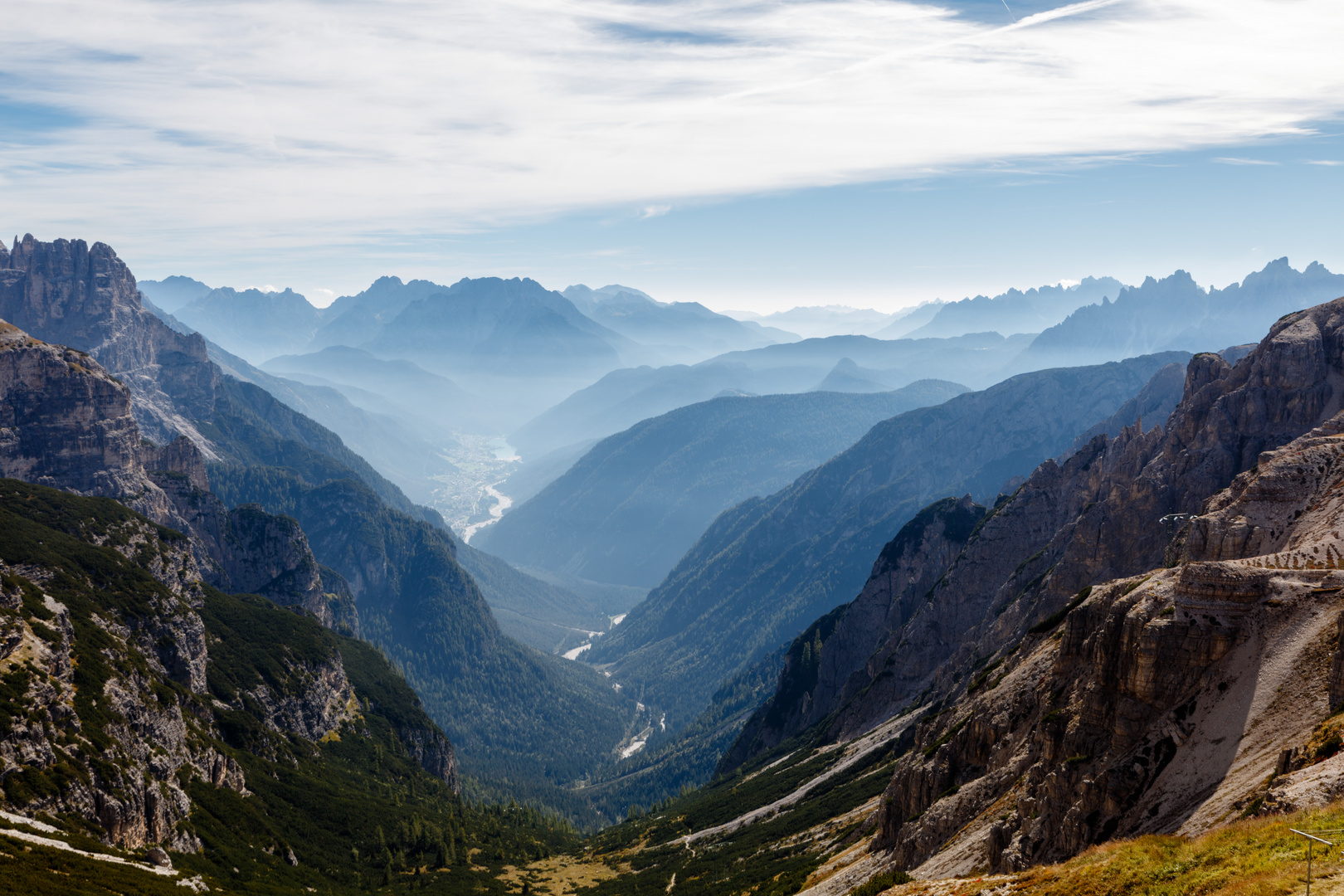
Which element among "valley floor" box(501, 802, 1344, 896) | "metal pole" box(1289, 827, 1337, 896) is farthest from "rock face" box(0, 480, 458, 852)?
"metal pole" box(1289, 827, 1337, 896)

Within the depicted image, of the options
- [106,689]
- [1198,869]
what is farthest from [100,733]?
[1198,869]

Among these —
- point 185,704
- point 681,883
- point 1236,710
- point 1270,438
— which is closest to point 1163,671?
point 1236,710

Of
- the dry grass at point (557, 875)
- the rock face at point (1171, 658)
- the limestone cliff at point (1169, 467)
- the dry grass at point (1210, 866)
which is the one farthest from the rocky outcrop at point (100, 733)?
the limestone cliff at point (1169, 467)

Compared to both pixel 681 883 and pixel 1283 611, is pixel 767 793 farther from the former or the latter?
pixel 1283 611

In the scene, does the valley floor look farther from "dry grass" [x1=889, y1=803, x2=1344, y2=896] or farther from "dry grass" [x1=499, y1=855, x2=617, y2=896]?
"dry grass" [x1=499, y1=855, x2=617, y2=896]

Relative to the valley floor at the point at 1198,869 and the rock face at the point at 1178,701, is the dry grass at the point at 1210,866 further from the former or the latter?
the rock face at the point at 1178,701

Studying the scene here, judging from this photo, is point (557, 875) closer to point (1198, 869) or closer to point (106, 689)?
point (106, 689)
